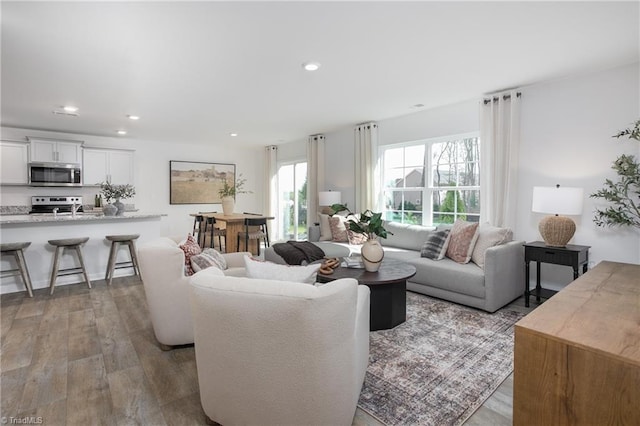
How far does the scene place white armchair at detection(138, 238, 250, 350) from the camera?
2.41 meters

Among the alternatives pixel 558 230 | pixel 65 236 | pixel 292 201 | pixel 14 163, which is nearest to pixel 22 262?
pixel 65 236

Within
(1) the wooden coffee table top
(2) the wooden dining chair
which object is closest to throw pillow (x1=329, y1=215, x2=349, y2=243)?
(2) the wooden dining chair

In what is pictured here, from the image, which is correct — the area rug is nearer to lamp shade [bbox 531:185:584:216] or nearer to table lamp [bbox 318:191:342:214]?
lamp shade [bbox 531:185:584:216]

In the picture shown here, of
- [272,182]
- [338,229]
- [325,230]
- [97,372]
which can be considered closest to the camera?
[97,372]

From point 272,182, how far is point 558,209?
6.20 m

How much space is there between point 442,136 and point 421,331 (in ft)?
9.73

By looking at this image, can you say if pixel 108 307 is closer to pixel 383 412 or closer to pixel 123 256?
pixel 123 256

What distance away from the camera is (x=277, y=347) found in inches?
53.9

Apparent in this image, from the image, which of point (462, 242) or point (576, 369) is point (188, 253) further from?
point (462, 242)

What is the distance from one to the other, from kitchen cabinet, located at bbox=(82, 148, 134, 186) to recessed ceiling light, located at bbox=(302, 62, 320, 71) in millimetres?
5341

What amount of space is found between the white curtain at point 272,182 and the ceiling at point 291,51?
3461mm

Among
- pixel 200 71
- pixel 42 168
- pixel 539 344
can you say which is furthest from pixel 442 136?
pixel 42 168

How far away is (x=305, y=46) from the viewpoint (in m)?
2.66

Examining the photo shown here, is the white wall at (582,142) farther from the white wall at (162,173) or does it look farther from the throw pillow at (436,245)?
the white wall at (162,173)
